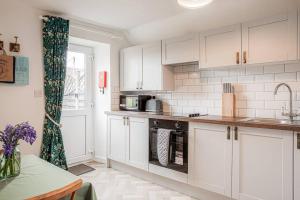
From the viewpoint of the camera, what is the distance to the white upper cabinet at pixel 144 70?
3338 millimetres

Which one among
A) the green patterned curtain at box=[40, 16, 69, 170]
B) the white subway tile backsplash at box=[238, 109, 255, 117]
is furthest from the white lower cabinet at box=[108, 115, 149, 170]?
the white subway tile backsplash at box=[238, 109, 255, 117]

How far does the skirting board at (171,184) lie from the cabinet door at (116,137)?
0.59 ft

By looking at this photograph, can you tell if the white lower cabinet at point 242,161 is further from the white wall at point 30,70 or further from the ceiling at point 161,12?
the white wall at point 30,70

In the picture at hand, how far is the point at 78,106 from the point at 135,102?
3.55 feet

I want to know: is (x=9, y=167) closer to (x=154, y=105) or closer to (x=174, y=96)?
(x=154, y=105)

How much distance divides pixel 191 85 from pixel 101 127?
5.86 ft

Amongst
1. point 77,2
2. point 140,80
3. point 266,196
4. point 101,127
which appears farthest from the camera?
point 101,127

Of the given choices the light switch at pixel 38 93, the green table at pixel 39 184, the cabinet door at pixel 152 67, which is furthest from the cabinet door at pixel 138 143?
the green table at pixel 39 184

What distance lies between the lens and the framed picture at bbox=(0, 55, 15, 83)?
254cm

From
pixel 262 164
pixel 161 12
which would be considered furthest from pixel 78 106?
pixel 262 164

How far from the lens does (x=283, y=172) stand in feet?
6.51

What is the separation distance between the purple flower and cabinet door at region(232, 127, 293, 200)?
1.88m

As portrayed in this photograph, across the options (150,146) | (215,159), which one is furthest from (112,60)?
(215,159)

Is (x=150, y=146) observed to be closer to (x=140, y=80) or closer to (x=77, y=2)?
(x=140, y=80)
